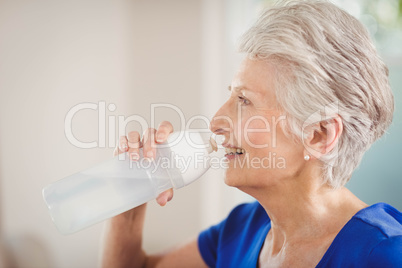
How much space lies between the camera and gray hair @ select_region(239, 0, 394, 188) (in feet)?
2.79

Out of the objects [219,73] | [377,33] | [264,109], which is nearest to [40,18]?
[219,73]

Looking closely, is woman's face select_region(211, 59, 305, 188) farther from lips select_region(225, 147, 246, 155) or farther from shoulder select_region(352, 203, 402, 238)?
shoulder select_region(352, 203, 402, 238)

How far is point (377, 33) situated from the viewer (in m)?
1.50

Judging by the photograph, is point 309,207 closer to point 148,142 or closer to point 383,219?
point 383,219

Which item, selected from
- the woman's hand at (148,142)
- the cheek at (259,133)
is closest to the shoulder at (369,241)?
the cheek at (259,133)

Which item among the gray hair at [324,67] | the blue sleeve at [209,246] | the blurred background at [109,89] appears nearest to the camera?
the gray hair at [324,67]

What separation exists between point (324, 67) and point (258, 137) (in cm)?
20

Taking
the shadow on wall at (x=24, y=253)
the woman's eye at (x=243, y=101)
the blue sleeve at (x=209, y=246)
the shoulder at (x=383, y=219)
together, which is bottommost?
the shadow on wall at (x=24, y=253)

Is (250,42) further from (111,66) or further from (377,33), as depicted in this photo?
(111,66)

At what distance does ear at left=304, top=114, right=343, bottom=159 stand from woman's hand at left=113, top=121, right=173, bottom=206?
0.30 m

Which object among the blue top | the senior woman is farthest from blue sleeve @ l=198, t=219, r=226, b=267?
the senior woman

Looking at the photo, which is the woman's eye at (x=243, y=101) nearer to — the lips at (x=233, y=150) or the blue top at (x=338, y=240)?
the lips at (x=233, y=150)

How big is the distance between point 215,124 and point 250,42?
0.64 feet

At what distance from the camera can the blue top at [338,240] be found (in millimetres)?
778
